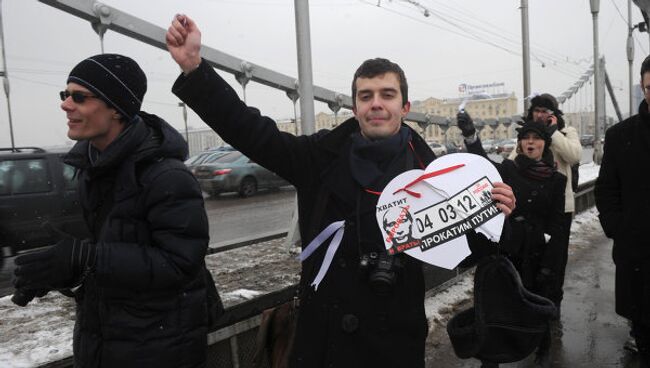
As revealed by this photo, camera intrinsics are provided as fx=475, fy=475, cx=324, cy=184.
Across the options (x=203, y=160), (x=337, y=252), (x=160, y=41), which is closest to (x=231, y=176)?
(x=203, y=160)

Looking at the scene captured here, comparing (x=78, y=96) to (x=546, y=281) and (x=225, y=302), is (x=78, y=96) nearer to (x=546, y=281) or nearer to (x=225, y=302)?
(x=225, y=302)

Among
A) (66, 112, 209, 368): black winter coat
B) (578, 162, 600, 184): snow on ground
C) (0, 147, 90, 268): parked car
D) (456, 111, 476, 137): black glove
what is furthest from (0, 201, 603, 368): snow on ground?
(578, 162, 600, 184): snow on ground

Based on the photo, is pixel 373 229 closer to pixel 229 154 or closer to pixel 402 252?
pixel 402 252

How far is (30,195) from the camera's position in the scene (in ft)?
24.5

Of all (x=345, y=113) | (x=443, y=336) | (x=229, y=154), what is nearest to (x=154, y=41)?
(x=229, y=154)

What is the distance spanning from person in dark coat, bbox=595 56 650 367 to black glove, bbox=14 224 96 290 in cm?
292

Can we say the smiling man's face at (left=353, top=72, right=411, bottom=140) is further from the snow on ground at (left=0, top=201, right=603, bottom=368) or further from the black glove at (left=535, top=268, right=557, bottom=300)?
the black glove at (left=535, top=268, right=557, bottom=300)

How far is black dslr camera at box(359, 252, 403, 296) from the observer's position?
1610 millimetres

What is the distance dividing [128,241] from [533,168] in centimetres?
310

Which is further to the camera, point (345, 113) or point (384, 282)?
point (345, 113)

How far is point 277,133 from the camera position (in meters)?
1.83

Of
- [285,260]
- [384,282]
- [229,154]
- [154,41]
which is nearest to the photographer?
[384,282]

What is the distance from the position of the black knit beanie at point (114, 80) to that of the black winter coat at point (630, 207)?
2783mm

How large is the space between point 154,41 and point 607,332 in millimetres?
11110
